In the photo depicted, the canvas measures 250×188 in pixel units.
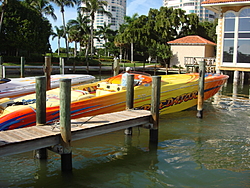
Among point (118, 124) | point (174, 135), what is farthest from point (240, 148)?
point (118, 124)

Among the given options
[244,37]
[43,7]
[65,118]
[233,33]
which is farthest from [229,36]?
[43,7]

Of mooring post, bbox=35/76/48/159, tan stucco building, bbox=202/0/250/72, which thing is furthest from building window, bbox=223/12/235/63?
mooring post, bbox=35/76/48/159

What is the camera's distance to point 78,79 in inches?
593

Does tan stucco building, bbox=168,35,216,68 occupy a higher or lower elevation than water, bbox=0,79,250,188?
higher

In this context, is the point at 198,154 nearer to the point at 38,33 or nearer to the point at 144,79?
the point at 144,79

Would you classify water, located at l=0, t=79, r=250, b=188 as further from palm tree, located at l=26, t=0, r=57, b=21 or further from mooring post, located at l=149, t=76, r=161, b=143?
palm tree, located at l=26, t=0, r=57, b=21

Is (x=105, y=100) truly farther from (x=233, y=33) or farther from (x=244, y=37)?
(x=233, y=33)

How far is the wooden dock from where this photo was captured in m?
5.08

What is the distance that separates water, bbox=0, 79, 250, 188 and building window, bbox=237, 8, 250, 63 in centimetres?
1299

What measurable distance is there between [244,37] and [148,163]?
17166 millimetres

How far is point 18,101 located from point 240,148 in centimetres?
617

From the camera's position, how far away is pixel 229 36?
21.8 metres

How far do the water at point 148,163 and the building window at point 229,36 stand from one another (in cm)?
1337

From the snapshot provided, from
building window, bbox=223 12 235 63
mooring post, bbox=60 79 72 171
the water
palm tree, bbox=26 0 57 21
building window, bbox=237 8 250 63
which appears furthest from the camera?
palm tree, bbox=26 0 57 21
